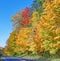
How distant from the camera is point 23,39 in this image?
253 feet

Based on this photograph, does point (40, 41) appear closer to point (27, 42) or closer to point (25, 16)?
point (27, 42)

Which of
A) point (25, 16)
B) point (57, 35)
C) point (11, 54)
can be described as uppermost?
point (25, 16)

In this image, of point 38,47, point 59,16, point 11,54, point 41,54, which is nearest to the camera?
point 59,16

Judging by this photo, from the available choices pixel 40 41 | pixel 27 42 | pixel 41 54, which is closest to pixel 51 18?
pixel 40 41

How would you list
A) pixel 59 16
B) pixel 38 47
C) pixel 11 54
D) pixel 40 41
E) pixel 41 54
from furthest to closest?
pixel 11 54 → pixel 41 54 → pixel 38 47 → pixel 40 41 → pixel 59 16

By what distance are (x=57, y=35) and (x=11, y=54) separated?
59.8m

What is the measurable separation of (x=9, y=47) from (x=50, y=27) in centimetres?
5822

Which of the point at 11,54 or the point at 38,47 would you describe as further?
the point at 11,54

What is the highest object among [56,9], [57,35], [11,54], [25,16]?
[25,16]

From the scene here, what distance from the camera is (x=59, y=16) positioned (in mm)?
44969

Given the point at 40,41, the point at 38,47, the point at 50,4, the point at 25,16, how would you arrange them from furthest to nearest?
the point at 25,16
the point at 38,47
the point at 40,41
the point at 50,4

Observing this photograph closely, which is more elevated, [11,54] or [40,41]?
[11,54]

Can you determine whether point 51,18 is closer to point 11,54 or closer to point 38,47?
point 38,47

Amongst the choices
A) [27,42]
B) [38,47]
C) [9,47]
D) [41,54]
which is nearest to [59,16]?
[38,47]
